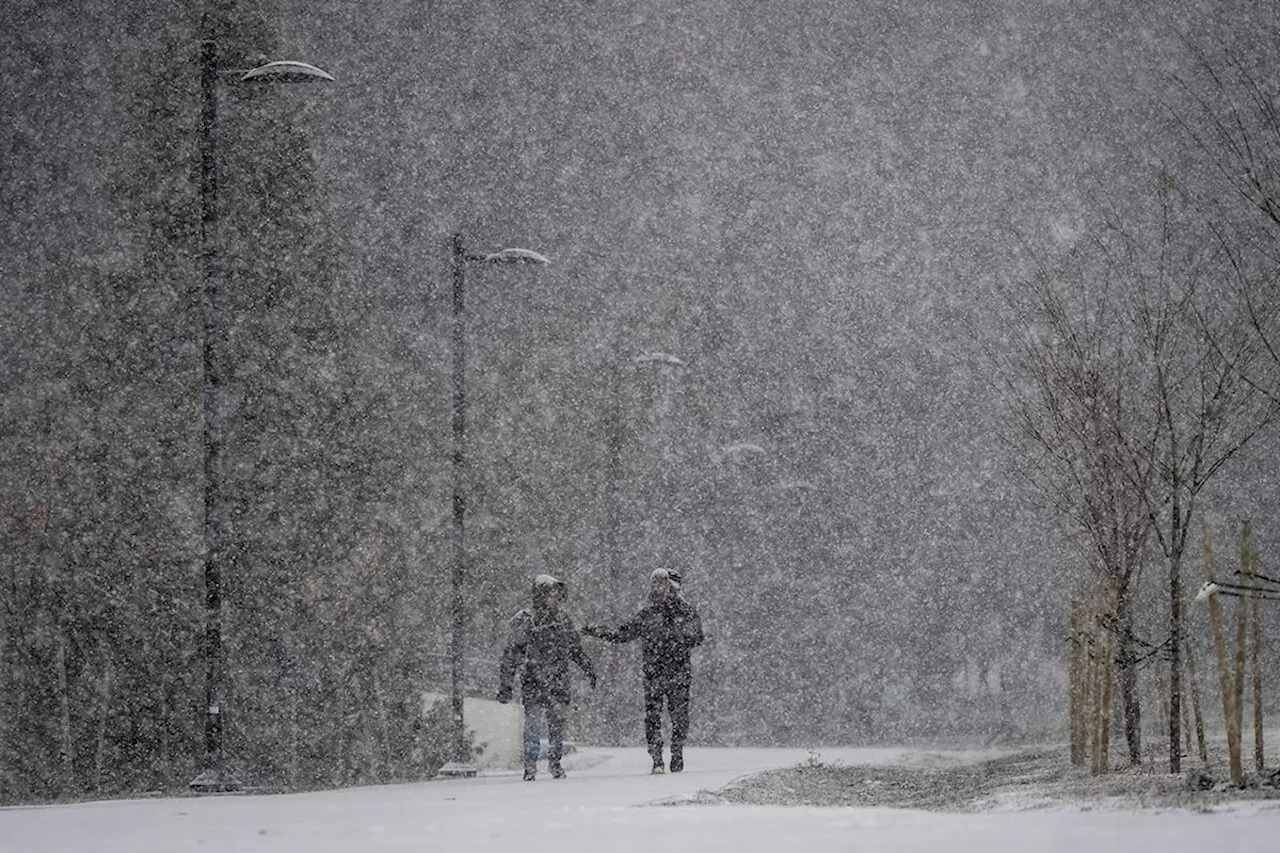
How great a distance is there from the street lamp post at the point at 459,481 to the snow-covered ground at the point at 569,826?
445 cm

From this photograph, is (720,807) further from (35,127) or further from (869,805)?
(35,127)

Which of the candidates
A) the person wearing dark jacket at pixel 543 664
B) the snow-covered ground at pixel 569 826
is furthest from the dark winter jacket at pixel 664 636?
the snow-covered ground at pixel 569 826

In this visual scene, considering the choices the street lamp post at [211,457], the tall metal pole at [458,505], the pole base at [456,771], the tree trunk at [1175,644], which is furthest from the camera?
the tall metal pole at [458,505]

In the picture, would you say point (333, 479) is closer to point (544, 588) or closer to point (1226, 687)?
point (544, 588)

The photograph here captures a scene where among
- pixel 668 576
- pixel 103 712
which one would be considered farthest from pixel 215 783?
pixel 668 576

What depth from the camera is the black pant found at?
18047 mm

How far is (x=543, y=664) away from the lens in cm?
1809

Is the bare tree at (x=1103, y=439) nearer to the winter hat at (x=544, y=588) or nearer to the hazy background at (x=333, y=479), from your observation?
the hazy background at (x=333, y=479)

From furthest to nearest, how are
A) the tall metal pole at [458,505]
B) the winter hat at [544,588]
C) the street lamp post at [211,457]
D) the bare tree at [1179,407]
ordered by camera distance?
1. the tall metal pole at [458,505]
2. the winter hat at [544,588]
3. the street lamp post at [211,457]
4. the bare tree at [1179,407]

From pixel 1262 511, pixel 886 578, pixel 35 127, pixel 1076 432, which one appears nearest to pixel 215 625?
pixel 1076 432

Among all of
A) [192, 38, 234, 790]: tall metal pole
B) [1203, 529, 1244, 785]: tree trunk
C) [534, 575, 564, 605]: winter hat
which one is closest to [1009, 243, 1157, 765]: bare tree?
[1203, 529, 1244, 785]: tree trunk

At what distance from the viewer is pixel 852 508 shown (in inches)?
2320

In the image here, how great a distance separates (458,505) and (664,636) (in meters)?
4.50

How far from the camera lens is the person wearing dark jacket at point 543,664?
711 inches
